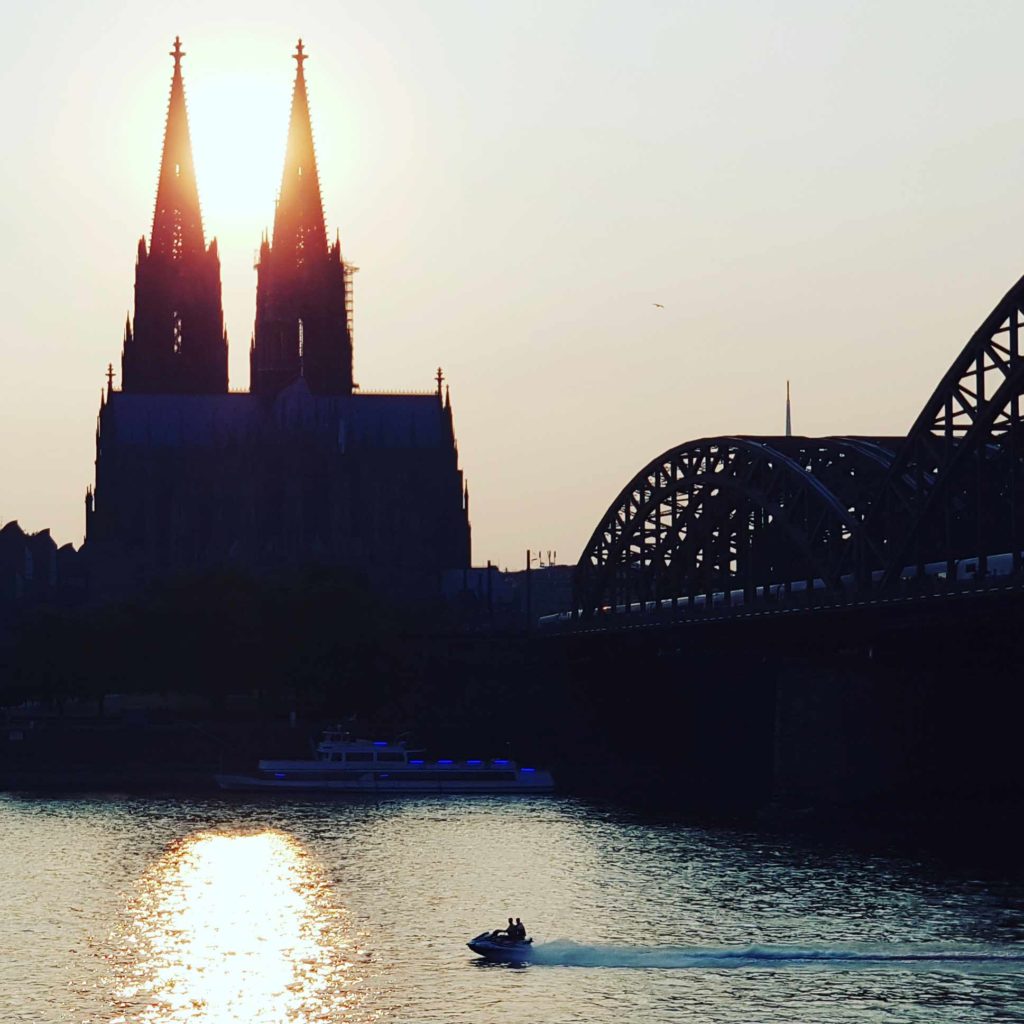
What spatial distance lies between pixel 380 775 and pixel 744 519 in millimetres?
24101

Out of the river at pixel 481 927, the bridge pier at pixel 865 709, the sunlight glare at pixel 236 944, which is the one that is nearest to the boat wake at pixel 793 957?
the river at pixel 481 927

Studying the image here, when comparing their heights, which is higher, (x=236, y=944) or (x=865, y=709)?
(x=865, y=709)

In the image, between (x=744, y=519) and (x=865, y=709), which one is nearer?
(x=865, y=709)

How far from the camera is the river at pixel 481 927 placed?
5922cm

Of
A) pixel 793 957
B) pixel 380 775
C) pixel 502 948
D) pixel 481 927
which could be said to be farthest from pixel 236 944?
pixel 380 775

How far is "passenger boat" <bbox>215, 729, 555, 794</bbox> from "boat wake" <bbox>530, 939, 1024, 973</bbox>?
53.8 m

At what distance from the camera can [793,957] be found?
65.0 metres

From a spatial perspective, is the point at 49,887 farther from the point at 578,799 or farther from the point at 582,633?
the point at 582,633

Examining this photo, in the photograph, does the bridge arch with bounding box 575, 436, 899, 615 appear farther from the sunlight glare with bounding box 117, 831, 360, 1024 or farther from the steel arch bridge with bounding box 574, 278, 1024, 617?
the sunlight glare with bounding box 117, 831, 360, 1024

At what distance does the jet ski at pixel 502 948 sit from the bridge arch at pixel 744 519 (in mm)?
38109

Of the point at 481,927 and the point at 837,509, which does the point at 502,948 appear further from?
the point at 837,509

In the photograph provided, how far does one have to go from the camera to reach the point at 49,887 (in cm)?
7944

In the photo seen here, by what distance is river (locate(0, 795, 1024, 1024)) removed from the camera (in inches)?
2331

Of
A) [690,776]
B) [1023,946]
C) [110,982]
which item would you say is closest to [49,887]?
[110,982]
